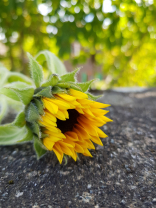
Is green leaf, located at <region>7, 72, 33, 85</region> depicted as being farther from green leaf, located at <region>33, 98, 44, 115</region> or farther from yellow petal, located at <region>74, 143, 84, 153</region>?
yellow petal, located at <region>74, 143, 84, 153</region>

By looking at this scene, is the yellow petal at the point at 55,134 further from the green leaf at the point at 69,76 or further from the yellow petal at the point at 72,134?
the green leaf at the point at 69,76

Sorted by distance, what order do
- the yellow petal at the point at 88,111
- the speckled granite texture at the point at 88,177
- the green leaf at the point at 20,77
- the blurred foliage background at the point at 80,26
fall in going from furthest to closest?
1. the blurred foliage background at the point at 80,26
2. the green leaf at the point at 20,77
3. the yellow petal at the point at 88,111
4. the speckled granite texture at the point at 88,177

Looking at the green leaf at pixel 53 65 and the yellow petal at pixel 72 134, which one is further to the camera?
the green leaf at pixel 53 65

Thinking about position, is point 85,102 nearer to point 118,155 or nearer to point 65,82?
point 65,82

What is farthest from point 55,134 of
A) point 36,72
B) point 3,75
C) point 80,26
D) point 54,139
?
point 80,26

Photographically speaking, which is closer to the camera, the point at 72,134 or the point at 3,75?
the point at 72,134

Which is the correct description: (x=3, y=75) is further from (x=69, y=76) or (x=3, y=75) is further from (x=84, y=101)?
(x=84, y=101)

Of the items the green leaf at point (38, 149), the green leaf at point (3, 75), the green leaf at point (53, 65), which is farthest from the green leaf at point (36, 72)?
the green leaf at point (3, 75)
